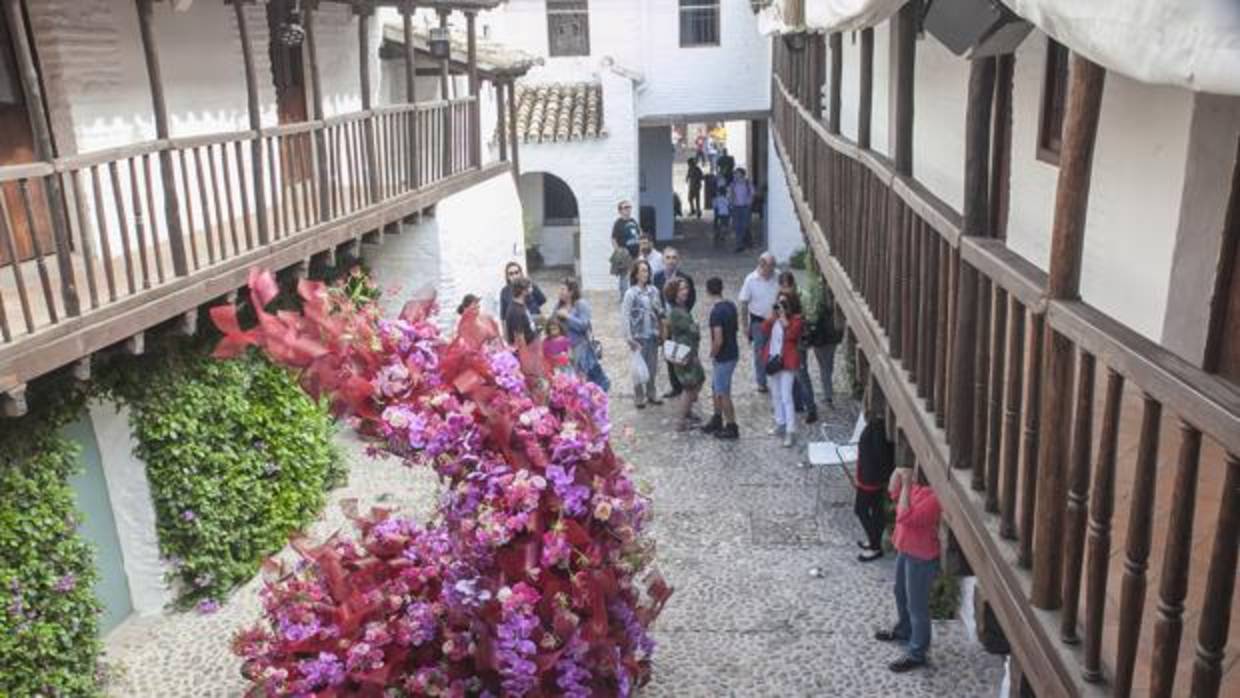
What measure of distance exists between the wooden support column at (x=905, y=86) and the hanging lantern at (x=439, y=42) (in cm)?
856

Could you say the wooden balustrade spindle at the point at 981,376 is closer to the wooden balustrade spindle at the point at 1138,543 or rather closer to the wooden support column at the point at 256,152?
the wooden balustrade spindle at the point at 1138,543

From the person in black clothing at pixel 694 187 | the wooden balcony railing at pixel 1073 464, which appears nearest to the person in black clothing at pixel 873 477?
the wooden balcony railing at pixel 1073 464

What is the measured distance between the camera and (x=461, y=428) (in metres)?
5.19

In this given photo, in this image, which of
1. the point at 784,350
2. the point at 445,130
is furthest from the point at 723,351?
the point at 445,130

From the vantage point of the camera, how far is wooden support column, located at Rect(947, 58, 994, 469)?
389cm

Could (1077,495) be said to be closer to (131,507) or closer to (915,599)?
(915,599)

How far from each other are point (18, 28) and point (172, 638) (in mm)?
4936

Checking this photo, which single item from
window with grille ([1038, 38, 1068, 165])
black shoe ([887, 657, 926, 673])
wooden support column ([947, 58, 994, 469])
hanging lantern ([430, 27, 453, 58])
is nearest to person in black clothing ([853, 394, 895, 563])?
black shoe ([887, 657, 926, 673])

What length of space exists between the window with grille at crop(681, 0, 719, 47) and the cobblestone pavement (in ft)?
39.7

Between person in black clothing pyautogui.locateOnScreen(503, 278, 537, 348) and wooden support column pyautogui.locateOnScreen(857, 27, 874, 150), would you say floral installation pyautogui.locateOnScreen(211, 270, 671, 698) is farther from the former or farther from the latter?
person in black clothing pyautogui.locateOnScreen(503, 278, 537, 348)

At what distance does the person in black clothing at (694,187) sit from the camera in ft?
93.4

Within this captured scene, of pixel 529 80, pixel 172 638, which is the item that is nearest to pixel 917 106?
pixel 172 638

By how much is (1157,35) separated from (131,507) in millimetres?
8819

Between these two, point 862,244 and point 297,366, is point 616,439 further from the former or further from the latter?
point 297,366
